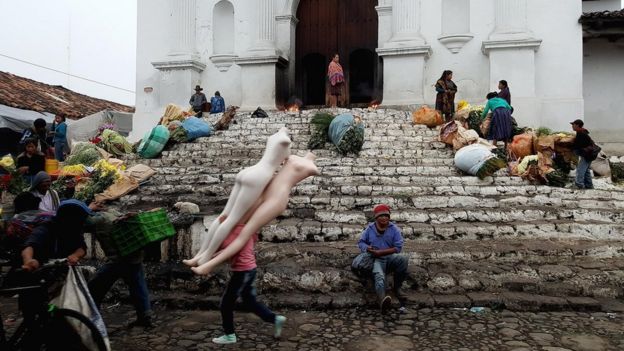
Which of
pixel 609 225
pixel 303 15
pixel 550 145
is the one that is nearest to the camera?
pixel 609 225

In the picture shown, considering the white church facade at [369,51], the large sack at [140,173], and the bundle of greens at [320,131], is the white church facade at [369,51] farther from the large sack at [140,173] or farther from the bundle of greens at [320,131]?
the large sack at [140,173]

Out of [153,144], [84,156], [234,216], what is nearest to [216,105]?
[153,144]

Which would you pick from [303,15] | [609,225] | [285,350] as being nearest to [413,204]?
[609,225]

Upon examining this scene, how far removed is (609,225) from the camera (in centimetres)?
653

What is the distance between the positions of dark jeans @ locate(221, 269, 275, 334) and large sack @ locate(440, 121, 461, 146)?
6.63 metres

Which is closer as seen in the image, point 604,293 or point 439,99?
point 604,293

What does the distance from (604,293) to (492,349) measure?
208cm

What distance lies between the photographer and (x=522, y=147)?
9000 millimetres

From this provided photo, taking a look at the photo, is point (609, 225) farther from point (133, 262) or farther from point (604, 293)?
point (133, 262)

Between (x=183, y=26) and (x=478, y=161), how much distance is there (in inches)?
422

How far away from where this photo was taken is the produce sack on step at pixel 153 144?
10.3 meters

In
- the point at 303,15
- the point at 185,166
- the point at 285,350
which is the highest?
the point at 303,15

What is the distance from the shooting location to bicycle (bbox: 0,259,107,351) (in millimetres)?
3441

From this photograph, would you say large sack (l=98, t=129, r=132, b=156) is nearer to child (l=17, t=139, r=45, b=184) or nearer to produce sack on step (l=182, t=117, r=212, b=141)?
produce sack on step (l=182, t=117, r=212, b=141)
